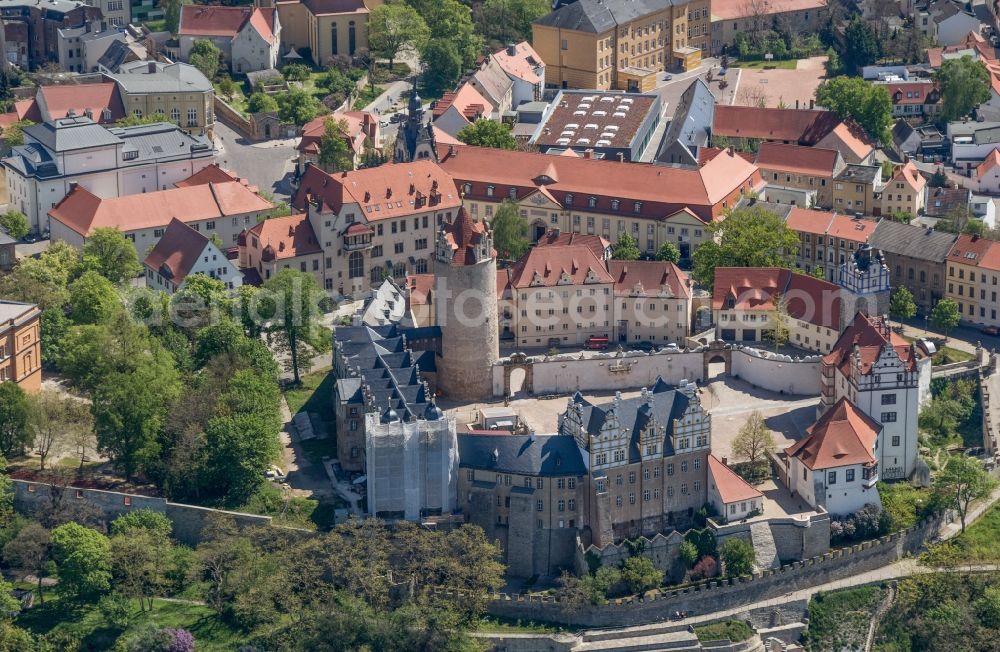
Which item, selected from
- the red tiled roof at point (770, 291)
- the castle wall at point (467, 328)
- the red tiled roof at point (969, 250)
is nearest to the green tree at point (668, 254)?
the red tiled roof at point (770, 291)

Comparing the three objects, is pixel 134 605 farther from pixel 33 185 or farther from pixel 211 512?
pixel 33 185

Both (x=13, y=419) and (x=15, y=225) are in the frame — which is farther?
(x=15, y=225)

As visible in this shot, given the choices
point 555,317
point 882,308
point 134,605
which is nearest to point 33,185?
point 555,317

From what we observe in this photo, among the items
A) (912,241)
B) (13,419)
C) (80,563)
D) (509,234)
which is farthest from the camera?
(509,234)

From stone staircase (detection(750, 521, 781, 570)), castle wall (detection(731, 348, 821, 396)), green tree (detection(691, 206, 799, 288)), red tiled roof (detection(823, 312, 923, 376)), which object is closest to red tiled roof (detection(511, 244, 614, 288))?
green tree (detection(691, 206, 799, 288))

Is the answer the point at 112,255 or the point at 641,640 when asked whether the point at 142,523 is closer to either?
the point at 641,640

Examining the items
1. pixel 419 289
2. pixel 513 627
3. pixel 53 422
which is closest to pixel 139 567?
pixel 53 422
